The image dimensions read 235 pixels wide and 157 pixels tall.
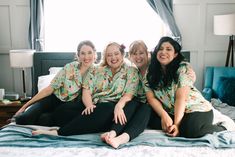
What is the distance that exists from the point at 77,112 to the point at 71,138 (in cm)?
40

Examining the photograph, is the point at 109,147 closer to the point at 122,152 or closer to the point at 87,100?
the point at 122,152

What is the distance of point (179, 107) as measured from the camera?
210 cm

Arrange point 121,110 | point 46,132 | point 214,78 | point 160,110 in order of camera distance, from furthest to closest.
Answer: point 214,78, point 160,110, point 121,110, point 46,132

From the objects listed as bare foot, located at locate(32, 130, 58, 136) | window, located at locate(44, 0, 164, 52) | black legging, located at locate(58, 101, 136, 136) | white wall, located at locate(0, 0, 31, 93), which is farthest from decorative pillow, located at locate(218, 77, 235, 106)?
white wall, located at locate(0, 0, 31, 93)

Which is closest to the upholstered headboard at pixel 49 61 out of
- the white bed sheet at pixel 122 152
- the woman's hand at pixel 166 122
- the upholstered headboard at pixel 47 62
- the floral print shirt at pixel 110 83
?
the upholstered headboard at pixel 47 62

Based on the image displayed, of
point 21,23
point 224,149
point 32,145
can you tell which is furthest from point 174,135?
point 21,23

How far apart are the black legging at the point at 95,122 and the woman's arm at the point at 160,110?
7.6 inches

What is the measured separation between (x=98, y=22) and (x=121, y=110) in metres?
2.07

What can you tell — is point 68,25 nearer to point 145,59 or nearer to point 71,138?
point 145,59

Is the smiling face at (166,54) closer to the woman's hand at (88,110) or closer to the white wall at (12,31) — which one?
the woman's hand at (88,110)

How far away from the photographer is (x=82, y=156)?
1.62 meters

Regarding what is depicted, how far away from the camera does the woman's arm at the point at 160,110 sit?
205 centimetres

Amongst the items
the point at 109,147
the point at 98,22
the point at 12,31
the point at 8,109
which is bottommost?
the point at 8,109

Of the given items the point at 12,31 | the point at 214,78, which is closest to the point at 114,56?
the point at 214,78
